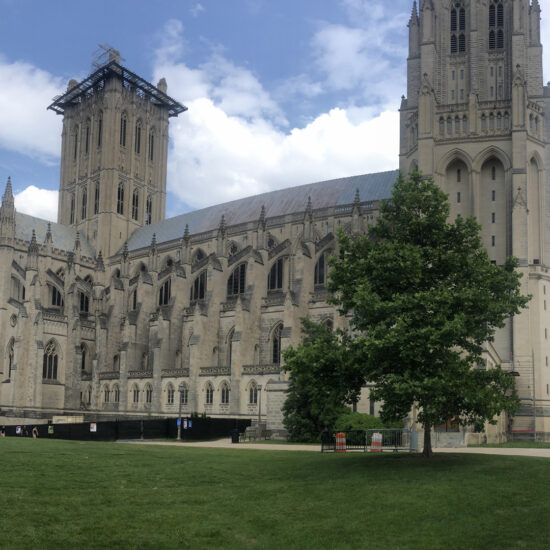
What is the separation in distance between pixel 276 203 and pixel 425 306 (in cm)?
5298

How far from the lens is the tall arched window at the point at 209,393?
56406 millimetres

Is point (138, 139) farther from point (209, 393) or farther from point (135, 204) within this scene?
point (209, 393)

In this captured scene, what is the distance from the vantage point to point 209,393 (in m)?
56.8

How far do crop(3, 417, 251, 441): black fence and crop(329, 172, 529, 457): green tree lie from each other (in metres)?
20.5

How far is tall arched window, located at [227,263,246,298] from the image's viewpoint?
2534 inches

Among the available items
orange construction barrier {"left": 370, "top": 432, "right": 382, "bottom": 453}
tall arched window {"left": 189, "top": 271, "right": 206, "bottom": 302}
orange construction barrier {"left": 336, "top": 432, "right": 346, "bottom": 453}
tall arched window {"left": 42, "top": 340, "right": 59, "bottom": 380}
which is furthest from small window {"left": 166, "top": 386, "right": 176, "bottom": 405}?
orange construction barrier {"left": 370, "top": 432, "right": 382, "bottom": 453}

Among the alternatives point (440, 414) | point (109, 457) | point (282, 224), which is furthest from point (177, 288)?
point (440, 414)

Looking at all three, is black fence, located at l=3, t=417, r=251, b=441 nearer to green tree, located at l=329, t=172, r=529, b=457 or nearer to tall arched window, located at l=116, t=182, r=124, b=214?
green tree, located at l=329, t=172, r=529, b=457

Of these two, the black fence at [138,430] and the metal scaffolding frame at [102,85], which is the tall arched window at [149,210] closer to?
the metal scaffolding frame at [102,85]

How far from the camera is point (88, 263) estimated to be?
83.2 meters

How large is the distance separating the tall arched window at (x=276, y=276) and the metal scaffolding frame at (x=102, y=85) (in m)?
40.4

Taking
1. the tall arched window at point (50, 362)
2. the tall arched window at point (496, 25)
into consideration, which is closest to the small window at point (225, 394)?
the tall arched window at point (50, 362)

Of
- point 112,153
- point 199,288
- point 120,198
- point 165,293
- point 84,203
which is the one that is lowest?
point 165,293

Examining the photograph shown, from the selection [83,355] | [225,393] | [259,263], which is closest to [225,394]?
[225,393]
